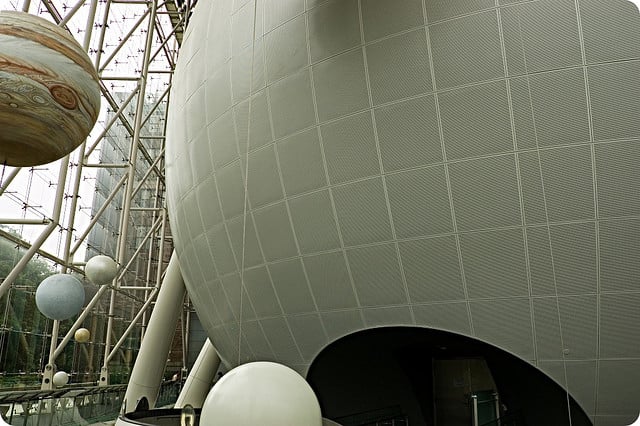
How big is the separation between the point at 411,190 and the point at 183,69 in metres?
6.87

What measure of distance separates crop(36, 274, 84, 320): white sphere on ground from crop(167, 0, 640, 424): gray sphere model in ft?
18.9

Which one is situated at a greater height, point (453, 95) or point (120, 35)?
point (120, 35)

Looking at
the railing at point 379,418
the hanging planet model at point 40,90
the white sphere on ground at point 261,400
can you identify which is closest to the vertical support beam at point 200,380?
the railing at point 379,418

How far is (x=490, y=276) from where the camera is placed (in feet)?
26.0

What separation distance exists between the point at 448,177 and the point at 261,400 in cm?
500

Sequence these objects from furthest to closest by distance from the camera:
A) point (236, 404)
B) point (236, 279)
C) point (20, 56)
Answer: point (236, 279) < point (20, 56) < point (236, 404)

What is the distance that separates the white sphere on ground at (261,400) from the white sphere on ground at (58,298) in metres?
10.8

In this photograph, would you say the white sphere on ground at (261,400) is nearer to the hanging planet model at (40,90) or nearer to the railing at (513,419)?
the hanging planet model at (40,90)

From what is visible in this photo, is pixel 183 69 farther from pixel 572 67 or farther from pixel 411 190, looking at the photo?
pixel 572 67

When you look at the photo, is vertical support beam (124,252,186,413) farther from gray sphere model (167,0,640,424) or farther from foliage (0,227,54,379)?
foliage (0,227,54,379)

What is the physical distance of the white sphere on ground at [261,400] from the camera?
395 centimetres

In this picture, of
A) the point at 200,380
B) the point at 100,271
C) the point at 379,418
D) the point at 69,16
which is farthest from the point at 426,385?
the point at 69,16

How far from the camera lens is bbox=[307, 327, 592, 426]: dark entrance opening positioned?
10.5 metres

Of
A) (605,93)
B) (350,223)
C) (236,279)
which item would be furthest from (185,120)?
(605,93)
